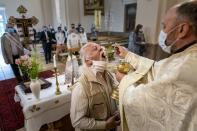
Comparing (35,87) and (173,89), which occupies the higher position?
(173,89)

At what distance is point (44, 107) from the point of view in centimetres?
191

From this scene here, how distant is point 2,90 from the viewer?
4.31 metres

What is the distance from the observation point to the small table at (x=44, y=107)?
182 centimetres

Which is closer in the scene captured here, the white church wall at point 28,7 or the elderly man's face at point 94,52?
the elderly man's face at point 94,52

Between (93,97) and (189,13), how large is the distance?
3.12 ft

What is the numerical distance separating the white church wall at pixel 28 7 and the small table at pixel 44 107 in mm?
10215

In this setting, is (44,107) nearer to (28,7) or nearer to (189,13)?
(189,13)

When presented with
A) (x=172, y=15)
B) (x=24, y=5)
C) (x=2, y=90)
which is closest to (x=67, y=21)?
(x=24, y=5)

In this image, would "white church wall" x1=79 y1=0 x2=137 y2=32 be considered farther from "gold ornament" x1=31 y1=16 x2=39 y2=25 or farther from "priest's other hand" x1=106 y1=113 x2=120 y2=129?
"priest's other hand" x1=106 y1=113 x2=120 y2=129

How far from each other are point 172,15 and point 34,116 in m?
1.66

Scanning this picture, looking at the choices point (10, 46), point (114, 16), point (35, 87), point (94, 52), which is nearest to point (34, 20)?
point (114, 16)

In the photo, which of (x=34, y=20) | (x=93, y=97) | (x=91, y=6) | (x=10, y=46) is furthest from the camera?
(x=34, y=20)

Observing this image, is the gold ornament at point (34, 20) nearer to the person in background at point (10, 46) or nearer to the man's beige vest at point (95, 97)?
the person in background at point (10, 46)

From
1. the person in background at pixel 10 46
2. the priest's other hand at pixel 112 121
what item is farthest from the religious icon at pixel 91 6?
the priest's other hand at pixel 112 121
